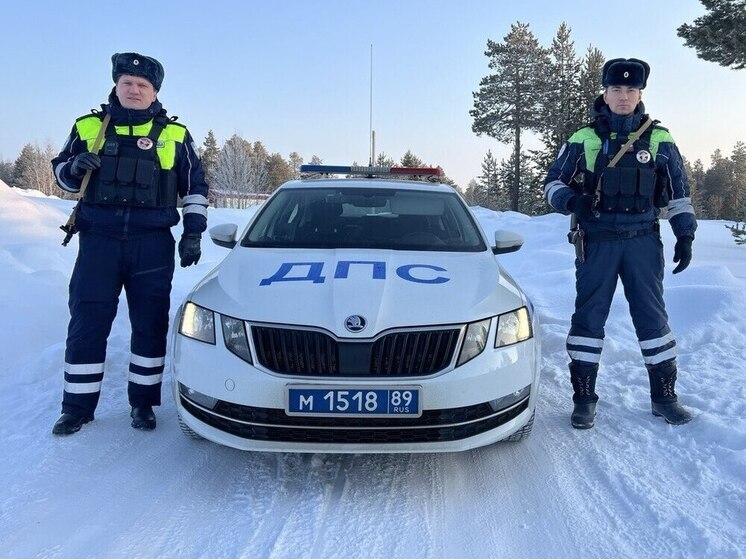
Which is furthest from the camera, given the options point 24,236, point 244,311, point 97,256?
point 24,236

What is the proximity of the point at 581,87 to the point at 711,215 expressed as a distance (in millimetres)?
52592

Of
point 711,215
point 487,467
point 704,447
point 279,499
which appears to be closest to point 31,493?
point 279,499

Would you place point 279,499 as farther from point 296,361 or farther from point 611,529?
point 611,529

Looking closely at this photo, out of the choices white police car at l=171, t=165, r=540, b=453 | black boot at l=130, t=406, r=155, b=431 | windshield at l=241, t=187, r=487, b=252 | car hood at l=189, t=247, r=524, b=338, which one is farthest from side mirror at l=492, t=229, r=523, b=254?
black boot at l=130, t=406, r=155, b=431

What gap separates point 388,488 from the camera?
250 centimetres

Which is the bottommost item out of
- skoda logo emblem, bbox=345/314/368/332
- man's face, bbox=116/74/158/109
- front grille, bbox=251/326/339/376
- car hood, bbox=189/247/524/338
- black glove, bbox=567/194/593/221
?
front grille, bbox=251/326/339/376

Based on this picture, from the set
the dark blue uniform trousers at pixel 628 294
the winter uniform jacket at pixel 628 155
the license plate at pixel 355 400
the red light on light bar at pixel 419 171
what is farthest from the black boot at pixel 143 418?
the red light on light bar at pixel 419 171

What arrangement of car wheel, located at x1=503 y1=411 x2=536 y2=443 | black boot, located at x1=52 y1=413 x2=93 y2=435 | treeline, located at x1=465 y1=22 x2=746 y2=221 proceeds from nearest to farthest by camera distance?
car wheel, located at x1=503 y1=411 x2=536 y2=443 → black boot, located at x1=52 y1=413 x2=93 y2=435 → treeline, located at x1=465 y1=22 x2=746 y2=221

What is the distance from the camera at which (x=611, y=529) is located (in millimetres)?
2174

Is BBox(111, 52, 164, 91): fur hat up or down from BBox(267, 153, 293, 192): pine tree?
down

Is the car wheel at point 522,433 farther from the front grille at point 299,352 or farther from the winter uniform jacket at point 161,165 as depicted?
the winter uniform jacket at point 161,165

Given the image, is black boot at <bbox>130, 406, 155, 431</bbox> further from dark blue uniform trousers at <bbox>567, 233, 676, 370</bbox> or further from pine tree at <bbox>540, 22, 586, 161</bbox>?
pine tree at <bbox>540, 22, 586, 161</bbox>

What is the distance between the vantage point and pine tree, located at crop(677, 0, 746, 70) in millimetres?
12859

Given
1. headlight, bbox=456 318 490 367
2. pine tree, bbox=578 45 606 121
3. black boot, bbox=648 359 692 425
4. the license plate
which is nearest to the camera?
the license plate
